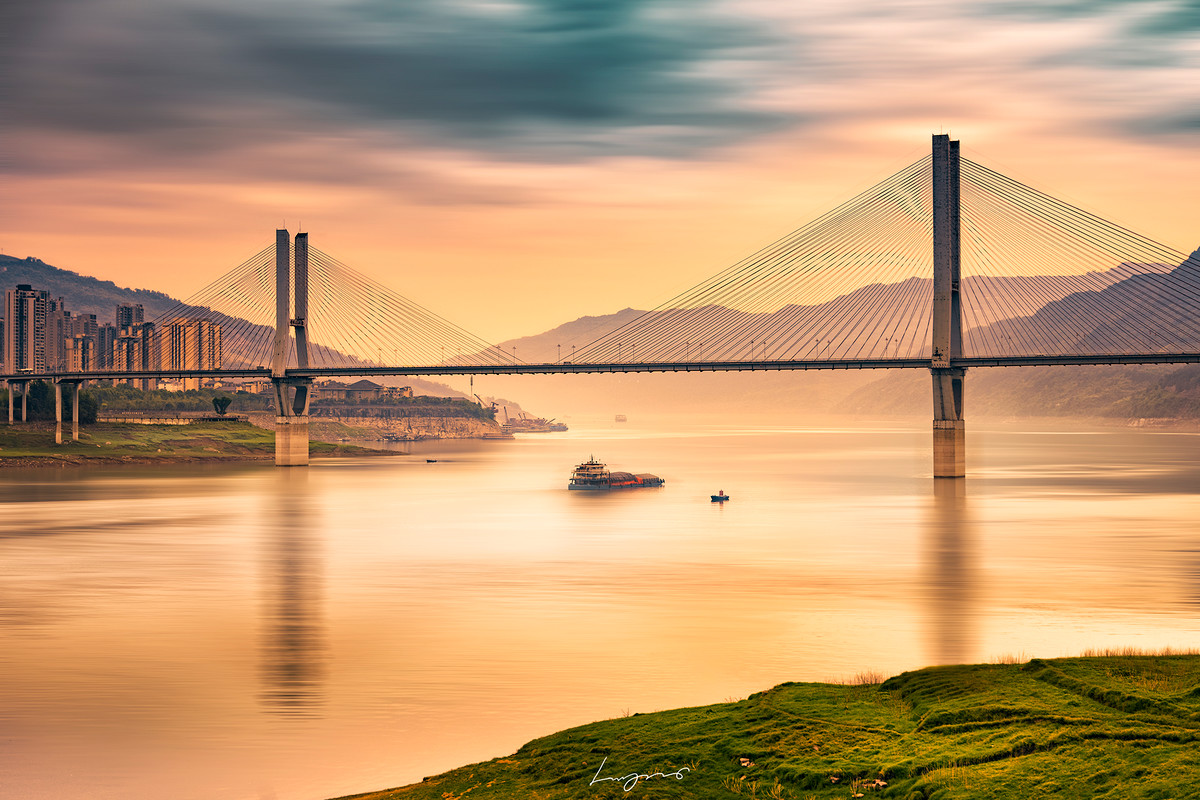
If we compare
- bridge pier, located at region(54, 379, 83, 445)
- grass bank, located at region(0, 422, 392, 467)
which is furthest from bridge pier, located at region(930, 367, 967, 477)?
bridge pier, located at region(54, 379, 83, 445)

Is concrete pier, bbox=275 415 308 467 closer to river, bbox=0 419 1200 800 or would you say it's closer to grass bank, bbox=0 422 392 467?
grass bank, bbox=0 422 392 467

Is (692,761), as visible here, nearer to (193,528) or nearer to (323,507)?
(193,528)

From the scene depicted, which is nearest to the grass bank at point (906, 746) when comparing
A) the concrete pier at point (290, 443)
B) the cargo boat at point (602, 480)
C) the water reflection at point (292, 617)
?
the water reflection at point (292, 617)

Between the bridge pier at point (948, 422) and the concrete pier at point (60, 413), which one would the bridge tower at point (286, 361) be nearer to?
the concrete pier at point (60, 413)

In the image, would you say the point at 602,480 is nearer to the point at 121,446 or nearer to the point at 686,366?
the point at 686,366

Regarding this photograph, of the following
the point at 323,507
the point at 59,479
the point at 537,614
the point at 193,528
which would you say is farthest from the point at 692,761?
the point at 59,479
